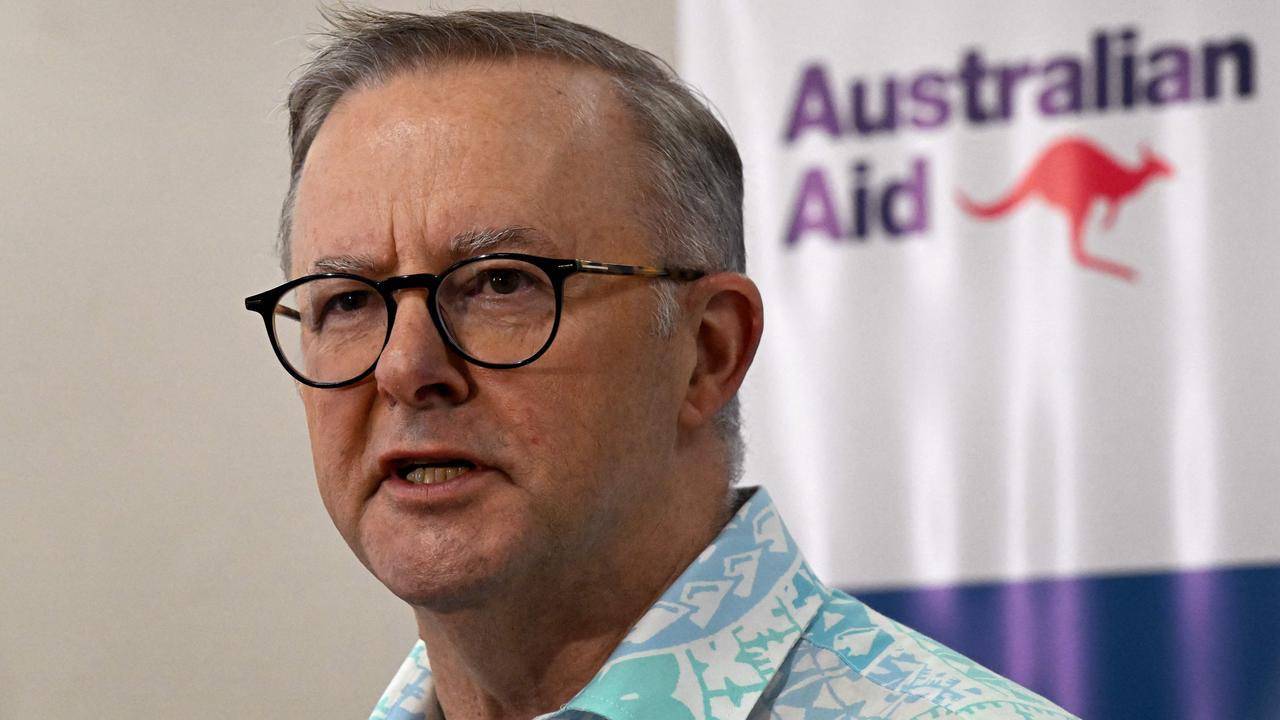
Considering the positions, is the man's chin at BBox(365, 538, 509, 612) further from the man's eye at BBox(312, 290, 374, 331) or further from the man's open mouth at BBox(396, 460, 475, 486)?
the man's eye at BBox(312, 290, 374, 331)

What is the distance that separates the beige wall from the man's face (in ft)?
5.32

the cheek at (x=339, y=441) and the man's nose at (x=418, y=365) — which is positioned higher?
the man's nose at (x=418, y=365)

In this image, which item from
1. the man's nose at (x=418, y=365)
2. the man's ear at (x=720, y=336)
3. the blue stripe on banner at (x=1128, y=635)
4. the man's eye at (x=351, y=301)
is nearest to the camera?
the man's nose at (x=418, y=365)

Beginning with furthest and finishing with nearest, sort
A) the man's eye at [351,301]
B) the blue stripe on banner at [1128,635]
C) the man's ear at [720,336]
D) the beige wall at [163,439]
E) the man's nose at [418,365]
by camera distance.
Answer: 1. the beige wall at [163,439]
2. the blue stripe on banner at [1128,635]
3. the man's ear at [720,336]
4. the man's eye at [351,301]
5. the man's nose at [418,365]

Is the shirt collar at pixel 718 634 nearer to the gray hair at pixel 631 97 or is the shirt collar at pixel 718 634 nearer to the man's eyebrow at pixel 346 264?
the gray hair at pixel 631 97

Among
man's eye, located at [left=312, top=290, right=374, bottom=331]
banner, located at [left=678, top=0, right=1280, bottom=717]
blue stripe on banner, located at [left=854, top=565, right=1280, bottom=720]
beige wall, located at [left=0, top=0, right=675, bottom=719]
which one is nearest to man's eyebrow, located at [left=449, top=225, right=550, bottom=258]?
A: man's eye, located at [left=312, top=290, right=374, bottom=331]

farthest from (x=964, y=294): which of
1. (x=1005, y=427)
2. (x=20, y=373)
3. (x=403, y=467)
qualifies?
(x=20, y=373)

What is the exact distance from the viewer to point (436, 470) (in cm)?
133

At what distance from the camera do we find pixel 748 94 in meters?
2.83

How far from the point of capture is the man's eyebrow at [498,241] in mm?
1353

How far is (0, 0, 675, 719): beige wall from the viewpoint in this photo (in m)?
3.02

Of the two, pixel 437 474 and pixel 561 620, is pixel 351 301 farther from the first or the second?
pixel 561 620

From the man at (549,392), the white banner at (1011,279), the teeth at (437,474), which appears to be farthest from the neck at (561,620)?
the white banner at (1011,279)

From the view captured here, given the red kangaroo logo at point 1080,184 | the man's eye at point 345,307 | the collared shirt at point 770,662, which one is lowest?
the collared shirt at point 770,662
